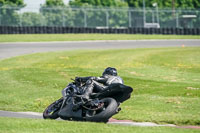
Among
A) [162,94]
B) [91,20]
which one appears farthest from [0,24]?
[162,94]

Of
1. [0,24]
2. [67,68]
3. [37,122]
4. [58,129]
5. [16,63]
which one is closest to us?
[58,129]

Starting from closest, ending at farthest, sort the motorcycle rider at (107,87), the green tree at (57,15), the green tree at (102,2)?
the motorcycle rider at (107,87)
the green tree at (57,15)
the green tree at (102,2)

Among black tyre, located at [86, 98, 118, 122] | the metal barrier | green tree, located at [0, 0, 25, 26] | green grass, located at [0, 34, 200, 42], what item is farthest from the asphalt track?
black tyre, located at [86, 98, 118, 122]

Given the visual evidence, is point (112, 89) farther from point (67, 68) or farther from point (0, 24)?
point (0, 24)

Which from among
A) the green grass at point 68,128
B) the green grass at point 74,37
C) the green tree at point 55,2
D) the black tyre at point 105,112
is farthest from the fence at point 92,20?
the green tree at point 55,2

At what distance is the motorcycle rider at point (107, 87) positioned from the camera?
28.7 ft

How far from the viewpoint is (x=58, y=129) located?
7887mm

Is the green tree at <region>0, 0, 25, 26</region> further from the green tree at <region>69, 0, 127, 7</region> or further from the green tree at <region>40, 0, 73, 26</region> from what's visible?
the green tree at <region>69, 0, 127, 7</region>

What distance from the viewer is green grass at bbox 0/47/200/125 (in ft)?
35.7

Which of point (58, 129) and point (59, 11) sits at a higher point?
point (59, 11)

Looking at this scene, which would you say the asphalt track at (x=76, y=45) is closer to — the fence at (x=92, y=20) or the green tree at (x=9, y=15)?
the fence at (x=92, y=20)

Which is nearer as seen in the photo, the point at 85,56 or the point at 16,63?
the point at 16,63

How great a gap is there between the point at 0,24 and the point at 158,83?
26.5 m

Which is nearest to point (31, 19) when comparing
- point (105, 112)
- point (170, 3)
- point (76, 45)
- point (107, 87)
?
point (76, 45)
